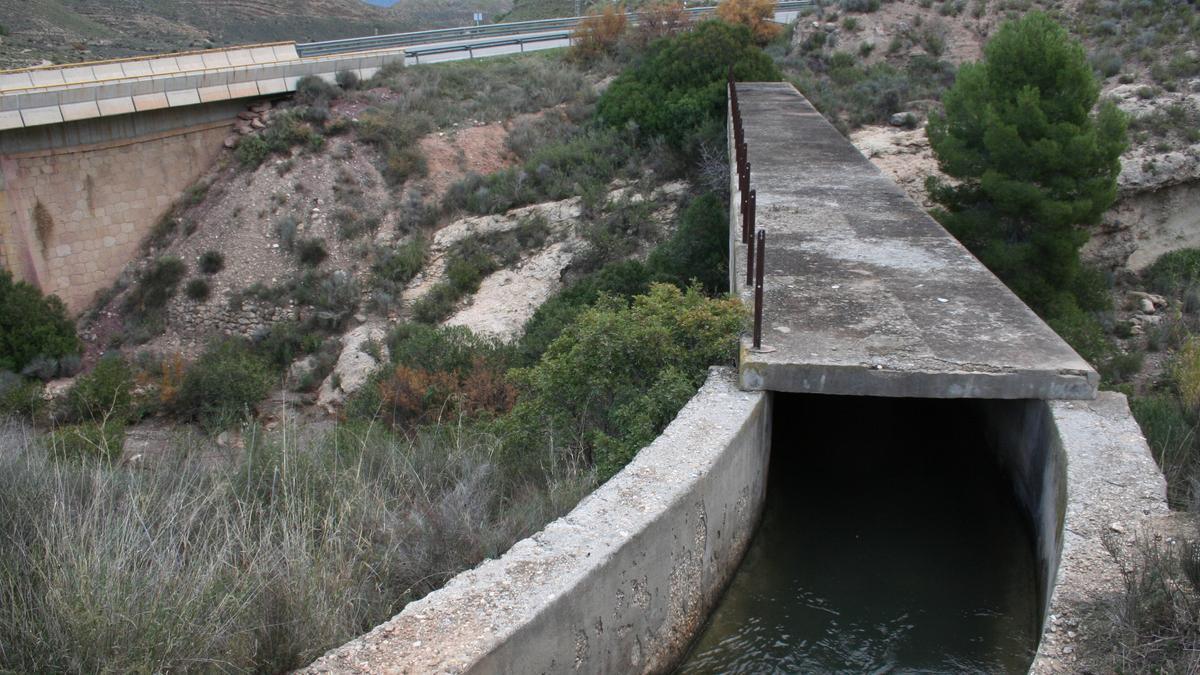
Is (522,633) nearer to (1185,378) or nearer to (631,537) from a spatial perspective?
(631,537)

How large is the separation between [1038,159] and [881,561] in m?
8.83

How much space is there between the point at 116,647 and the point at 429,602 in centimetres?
124

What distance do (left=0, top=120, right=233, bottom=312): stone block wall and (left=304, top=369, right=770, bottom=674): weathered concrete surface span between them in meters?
19.0

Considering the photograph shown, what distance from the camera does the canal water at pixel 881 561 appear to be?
5.80 metres

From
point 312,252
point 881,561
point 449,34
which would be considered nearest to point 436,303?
point 312,252

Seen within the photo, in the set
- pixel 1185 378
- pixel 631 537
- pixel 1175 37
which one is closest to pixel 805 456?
pixel 1185 378

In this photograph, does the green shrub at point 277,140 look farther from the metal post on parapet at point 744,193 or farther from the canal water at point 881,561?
the canal water at point 881,561

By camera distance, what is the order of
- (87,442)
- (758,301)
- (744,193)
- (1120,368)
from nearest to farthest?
(758,301) < (87,442) < (744,193) < (1120,368)

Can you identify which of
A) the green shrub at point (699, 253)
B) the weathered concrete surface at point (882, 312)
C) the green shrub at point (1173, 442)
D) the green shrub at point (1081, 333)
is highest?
the weathered concrete surface at point (882, 312)

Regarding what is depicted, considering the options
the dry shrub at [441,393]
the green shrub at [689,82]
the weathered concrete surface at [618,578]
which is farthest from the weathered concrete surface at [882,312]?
the green shrub at [689,82]

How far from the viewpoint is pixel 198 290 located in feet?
65.7

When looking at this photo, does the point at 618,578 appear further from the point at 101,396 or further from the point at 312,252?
the point at 312,252

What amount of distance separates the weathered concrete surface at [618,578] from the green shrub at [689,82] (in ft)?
45.7

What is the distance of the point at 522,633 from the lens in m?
4.00
